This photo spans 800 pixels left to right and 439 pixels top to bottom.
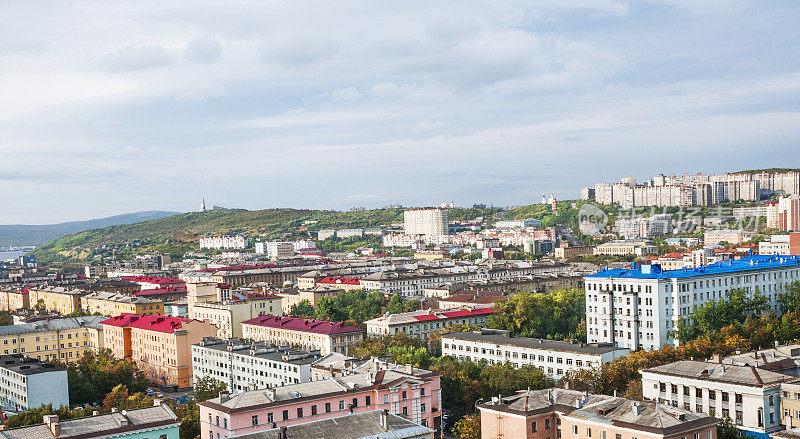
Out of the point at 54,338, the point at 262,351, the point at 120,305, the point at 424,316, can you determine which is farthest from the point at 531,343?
the point at 120,305

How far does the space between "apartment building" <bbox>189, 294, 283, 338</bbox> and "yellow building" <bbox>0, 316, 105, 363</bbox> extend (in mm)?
8520

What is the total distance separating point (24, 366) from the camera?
1715 inches

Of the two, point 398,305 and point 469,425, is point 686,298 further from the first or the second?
point 398,305

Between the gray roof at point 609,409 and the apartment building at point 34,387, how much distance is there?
85.6 ft

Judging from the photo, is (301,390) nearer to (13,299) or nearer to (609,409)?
(609,409)

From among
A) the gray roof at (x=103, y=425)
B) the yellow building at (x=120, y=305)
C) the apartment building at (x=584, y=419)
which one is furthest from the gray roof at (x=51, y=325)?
the apartment building at (x=584, y=419)

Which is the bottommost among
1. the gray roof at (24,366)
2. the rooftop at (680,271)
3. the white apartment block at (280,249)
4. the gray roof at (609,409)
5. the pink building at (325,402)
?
the white apartment block at (280,249)

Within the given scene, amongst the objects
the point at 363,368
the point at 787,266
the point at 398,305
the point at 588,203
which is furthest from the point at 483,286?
the point at 588,203

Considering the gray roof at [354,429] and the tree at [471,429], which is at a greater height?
A: the gray roof at [354,429]

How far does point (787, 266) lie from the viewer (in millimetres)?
59094

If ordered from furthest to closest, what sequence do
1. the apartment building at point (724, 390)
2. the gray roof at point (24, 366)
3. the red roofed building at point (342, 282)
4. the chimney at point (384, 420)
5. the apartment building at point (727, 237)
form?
the apartment building at point (727, 237)
the red roofed building at point (342, 282)
the gray roof at point (24, 366)
the apartment building at point (724, 390)
the chimney at point (384, 420)

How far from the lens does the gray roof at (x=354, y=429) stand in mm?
22859

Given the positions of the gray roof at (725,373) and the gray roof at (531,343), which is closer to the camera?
the gray roof at (725,373)

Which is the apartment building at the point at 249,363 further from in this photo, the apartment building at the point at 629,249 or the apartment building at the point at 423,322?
the apartment building at the point at 629,249
